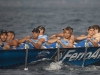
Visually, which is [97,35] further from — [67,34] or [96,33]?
[67,34]

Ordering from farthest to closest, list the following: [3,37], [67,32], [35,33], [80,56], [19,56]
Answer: [80,56], [67,32], [35,33], [3,37], [19,56]

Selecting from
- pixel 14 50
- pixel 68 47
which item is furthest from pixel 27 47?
pixel 68 47

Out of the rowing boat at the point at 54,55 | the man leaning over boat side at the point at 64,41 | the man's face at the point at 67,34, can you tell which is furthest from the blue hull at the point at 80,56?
the man's face at the point at 67,34

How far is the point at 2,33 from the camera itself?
20.1 m

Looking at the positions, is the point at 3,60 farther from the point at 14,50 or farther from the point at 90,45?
the point at 90,45

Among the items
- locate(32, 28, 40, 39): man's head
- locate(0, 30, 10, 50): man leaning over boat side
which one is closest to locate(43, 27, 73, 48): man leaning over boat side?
locate(32, 28, 40, 39): man's head

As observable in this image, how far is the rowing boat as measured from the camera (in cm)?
1958

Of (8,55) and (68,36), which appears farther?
(68,36)

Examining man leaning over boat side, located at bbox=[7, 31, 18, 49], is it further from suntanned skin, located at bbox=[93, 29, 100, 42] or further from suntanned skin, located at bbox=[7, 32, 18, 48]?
suntanned skin, located at bbox=[93, 29, 100, 42]

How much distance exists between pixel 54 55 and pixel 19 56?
4.87 ft

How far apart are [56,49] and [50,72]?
109 centimetres

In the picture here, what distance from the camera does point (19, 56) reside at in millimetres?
19734

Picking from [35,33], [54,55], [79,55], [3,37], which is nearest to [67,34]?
[79,55]

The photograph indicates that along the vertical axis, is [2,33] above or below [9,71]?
above
